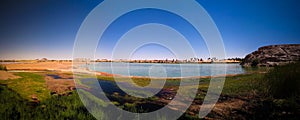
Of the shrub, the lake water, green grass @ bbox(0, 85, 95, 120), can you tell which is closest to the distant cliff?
the lake water

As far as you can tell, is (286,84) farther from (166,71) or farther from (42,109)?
(166,71)

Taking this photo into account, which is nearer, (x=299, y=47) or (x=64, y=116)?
(x=64, y=116)

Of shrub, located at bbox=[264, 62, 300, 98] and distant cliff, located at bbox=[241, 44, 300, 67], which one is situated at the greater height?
distant cliff, located at bbox=[241, 44, 300, 67]

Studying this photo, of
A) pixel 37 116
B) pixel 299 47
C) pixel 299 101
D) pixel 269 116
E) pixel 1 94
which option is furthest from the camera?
pixel 299 47

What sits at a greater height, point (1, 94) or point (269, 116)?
point (1, 94)

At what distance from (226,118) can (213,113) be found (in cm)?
66

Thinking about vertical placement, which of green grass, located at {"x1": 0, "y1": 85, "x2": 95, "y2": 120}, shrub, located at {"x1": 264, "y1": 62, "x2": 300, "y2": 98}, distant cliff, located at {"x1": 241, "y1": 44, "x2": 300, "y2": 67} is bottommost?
green grass, located at {"x1": 0, "y1": 85, "x2": 95, "y2": 120}

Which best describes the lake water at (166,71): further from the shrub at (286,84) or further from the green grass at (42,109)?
the green grass at (42,109)

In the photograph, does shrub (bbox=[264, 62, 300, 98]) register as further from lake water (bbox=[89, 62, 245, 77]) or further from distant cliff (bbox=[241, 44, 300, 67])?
distant cliff (bbox=[241, 44, 300, 67])

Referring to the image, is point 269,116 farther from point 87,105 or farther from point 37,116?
point 37,116

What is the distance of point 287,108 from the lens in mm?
6164

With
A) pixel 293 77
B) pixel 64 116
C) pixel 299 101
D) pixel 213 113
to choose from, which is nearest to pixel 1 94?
pixel 64 116

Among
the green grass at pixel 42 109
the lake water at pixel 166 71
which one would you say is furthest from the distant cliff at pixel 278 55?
the green grass at pixel 42 109

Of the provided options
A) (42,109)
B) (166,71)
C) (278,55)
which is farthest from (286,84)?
(278,55)
